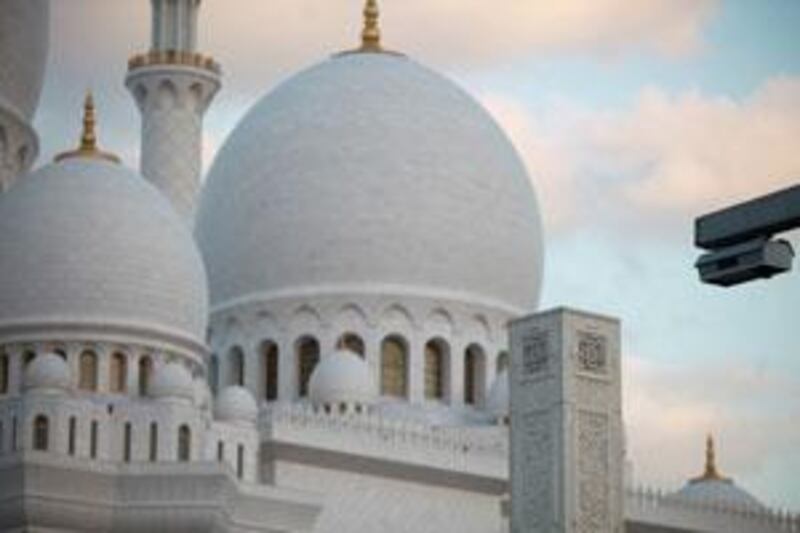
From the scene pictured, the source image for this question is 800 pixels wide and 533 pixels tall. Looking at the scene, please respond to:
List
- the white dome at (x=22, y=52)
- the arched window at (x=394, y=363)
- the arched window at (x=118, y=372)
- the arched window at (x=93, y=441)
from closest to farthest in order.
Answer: the arched window at (x=93, y=441)
the arched window at (x=118, y=372)
the white dome at (x=22, y=52)
the arched window at (x=394, y=363)

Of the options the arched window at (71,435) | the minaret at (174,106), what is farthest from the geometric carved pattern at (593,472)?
the minaret at (174,106)

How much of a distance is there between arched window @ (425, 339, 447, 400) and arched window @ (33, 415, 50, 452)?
756 cm

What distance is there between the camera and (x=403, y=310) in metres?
34.5

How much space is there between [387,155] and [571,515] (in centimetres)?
893

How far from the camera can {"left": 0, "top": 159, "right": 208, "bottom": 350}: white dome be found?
99.0ft

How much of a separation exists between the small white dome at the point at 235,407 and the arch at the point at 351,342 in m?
4.00

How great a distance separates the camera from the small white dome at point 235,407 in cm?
3016

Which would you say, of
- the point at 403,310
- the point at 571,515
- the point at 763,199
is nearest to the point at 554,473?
the point at 571,515

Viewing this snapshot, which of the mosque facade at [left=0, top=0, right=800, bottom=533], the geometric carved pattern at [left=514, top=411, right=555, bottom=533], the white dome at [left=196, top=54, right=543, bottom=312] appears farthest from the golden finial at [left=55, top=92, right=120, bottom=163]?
the geometric carved pattern at [left=514, top=411, right=555, bottom=533]

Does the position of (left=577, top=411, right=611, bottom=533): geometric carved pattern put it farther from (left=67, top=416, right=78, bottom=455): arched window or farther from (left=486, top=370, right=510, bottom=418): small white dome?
(left=67, top=416, right=78, bottom=455): arched window

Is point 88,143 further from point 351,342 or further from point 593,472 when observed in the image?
point 593,472

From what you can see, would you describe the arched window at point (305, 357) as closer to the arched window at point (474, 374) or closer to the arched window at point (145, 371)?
the arched window at point (474, 374)

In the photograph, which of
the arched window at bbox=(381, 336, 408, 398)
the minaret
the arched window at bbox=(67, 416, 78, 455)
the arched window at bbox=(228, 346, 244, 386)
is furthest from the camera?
the minaret

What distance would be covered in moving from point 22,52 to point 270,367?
601cm
